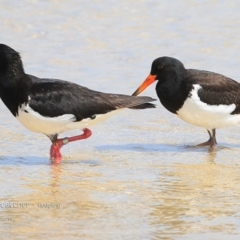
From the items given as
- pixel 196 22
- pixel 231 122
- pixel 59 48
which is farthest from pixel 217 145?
pixel 196 22

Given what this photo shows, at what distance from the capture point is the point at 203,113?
8336 millimetres

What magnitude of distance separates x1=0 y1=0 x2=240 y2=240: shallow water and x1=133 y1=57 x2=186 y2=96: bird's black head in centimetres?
59

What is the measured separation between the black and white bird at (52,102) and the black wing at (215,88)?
0.82 m

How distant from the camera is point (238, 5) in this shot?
1444cm

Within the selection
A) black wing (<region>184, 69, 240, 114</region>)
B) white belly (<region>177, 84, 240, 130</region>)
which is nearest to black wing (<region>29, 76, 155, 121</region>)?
white belly (<region>177, 84, 240, 130</region>)

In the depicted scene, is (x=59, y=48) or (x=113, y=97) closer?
(x=113, y=97)

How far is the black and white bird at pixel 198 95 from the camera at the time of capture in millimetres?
8336

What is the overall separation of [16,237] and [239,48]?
296 inches

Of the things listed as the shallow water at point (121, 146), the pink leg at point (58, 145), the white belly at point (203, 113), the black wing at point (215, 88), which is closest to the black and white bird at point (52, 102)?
the pink leg at point (58, 145)

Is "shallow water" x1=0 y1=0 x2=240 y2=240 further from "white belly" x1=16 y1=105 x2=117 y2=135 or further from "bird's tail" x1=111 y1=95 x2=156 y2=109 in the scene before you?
"bird's tail" x1=111 y1=95 x2=156 y2=109

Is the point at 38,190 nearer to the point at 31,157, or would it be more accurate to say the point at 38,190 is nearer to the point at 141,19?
the point at 31,157

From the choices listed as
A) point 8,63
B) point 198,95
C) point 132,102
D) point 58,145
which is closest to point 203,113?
point 198,95

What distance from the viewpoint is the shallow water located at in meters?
5.77

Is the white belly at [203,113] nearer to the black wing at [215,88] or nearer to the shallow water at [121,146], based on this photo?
the black wing at [215,88]
